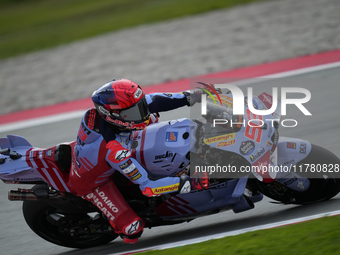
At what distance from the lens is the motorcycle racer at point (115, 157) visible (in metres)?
3.54

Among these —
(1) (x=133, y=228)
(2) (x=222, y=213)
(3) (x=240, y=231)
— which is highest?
(1) (x=133, y=228)

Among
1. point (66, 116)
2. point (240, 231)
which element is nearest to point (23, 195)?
point (240, 231)

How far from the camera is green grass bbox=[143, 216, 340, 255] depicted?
3146mm

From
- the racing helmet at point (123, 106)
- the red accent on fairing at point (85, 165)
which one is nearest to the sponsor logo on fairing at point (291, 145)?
the racing helmet at point (123, 106)

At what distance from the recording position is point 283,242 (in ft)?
10.8

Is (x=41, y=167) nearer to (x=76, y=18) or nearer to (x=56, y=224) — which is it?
(x=56, y=224)

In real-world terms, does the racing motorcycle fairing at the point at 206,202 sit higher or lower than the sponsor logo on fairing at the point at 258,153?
lower

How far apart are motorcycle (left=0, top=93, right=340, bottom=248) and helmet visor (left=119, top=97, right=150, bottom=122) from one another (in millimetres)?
287

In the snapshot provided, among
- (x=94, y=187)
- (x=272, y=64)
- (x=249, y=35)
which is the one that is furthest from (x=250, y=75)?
(x=94, y=187)

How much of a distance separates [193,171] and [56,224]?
5.11 ft

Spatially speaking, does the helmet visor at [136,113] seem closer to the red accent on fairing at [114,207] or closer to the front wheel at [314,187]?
the red accent on fairing at [114,207]

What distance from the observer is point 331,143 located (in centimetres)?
570

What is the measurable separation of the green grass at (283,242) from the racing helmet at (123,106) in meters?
1.14

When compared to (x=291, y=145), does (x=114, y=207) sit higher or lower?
lower
